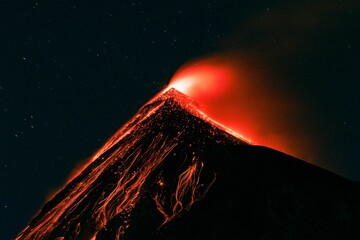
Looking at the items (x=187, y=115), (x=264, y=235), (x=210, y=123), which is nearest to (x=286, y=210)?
(x=264, y=235)

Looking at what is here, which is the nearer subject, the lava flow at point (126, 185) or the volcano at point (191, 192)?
the volcano at point (191, 192)

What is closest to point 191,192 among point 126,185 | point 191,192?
point 191,192

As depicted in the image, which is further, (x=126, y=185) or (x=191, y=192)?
(x=126, y=185)

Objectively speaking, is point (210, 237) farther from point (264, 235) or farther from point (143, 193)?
point (143, 193)

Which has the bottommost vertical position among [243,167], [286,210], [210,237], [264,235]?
[210,237]

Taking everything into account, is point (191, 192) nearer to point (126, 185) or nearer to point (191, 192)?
point (191, 192)

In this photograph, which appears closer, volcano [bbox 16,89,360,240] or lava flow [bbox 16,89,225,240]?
volcano [bbox 16,89,360,240]
